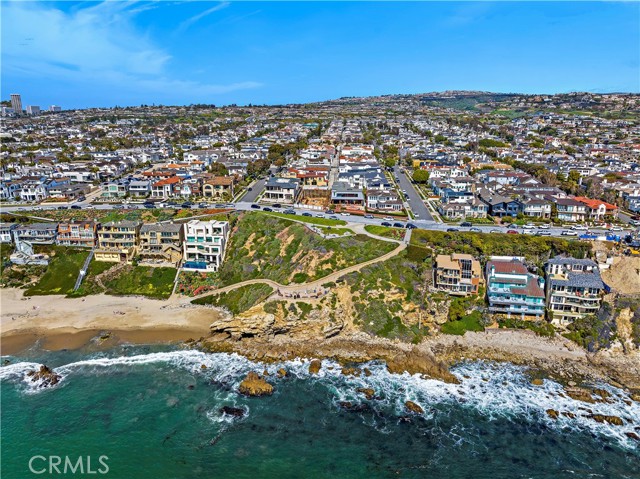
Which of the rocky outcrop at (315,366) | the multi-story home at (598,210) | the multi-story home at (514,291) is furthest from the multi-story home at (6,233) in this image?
the multi-story home at (598,210)

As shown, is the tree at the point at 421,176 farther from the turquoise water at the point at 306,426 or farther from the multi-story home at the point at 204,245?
the turquoise water at the point at 306,426

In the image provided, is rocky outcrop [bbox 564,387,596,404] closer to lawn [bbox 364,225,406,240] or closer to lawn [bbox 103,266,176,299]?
lawn [bbox 364,225,406,240]

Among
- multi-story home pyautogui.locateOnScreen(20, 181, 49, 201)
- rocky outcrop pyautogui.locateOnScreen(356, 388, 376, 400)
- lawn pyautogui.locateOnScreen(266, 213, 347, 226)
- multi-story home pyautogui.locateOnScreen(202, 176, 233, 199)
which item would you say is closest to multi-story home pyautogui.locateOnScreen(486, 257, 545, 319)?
rocky outcrop pyautogui.locateOnScreen(356, 388, 376, 400)

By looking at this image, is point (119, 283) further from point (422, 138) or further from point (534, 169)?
point (422, 138)

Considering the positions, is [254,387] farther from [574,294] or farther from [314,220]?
[574,294]

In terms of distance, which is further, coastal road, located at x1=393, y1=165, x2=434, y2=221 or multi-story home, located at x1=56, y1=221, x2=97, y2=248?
coastal road, located at x1=393, y1=165, x2=434, y2=221

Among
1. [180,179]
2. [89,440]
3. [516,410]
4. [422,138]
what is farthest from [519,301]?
[422,138]
